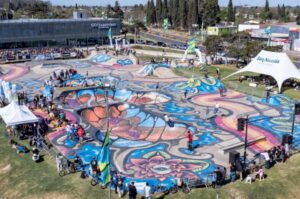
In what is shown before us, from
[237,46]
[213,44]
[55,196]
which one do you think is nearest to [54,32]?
[213,44]

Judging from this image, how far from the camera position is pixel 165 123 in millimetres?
34719

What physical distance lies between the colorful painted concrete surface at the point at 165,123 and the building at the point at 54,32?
39340 millimetres

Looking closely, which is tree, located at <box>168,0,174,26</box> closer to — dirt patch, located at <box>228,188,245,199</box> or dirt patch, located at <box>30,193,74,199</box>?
dirt patch, located at <box>228,188,245,199</box>

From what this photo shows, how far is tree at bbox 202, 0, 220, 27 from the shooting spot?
141m

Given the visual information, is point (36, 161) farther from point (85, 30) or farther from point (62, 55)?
point (85, 30)

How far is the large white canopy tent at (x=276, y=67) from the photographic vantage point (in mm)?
45894

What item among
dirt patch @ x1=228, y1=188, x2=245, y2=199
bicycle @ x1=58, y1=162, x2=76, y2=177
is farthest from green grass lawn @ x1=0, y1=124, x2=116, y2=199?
dirt patch @ x1=228, y1=188, x2=245, y2=199

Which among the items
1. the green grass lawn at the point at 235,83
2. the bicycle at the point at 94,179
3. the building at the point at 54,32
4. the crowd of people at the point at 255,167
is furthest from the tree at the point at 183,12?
the bicycle at the point at 94,179

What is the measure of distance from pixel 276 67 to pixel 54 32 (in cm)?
6528

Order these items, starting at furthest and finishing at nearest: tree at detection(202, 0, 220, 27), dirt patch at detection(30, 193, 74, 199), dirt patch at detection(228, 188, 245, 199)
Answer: tree at detection(202, 0, 220, 27) → dirt patch at detection(30, 193, 74, 199) → dirt patch at detection(228, 188, 245, 199)

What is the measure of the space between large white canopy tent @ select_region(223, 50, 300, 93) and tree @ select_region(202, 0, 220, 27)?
96309 millimetres

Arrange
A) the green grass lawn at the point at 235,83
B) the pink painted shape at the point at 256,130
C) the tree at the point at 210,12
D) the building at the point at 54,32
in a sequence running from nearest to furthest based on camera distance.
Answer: the pink painted shape at the point at 256,130 < the green grass lawn at the point at 235,83 < the building at the point at 54,32 < the tree at the point at 210,12

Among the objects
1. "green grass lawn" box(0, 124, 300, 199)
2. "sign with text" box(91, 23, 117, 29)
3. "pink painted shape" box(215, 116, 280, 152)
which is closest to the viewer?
"green grass lawn" box(0, 124, 300, 199)

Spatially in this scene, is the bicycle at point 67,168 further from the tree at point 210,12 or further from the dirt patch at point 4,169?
the tree at point 210,12
